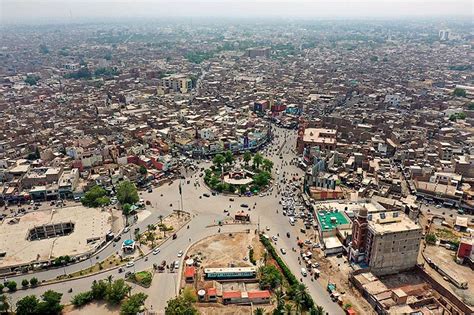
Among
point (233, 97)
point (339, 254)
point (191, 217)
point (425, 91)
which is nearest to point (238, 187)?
point (191, 217)

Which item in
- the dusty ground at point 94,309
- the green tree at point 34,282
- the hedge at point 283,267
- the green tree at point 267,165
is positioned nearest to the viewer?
the dusty ground at point 94,309

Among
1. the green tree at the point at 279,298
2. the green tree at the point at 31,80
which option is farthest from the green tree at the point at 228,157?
the green tree at the point at 31,80

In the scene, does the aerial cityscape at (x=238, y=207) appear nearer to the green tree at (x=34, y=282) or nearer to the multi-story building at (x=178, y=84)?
the green tree at (x=34, y=282)

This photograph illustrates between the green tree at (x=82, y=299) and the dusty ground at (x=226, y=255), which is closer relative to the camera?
the green tree at (x=82, y=299)

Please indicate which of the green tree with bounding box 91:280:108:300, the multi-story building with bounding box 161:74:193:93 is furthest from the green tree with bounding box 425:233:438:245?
the multi-story building with bounding box 161:74:193:93

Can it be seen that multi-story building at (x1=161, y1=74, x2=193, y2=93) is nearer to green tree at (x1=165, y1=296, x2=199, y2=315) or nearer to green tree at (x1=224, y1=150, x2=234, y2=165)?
green tree at (x1=224, y1=150, x2=234, y2=165)

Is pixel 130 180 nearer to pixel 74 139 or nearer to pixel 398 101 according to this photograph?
pixel 74 139

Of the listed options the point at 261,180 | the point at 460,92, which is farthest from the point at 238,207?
the point at 460,92
